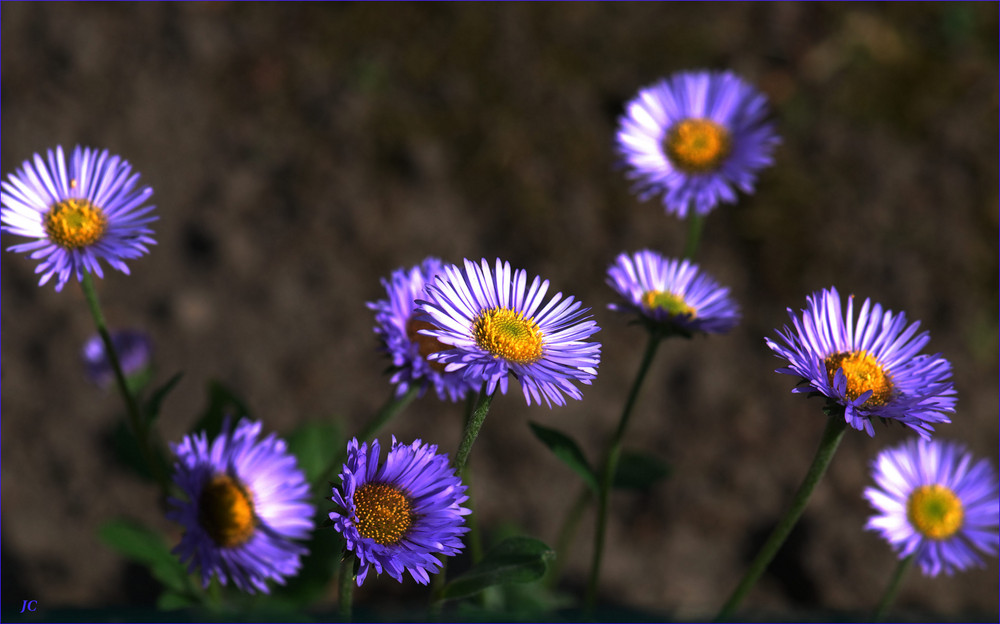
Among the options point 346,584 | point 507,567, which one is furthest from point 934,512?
point 346,584

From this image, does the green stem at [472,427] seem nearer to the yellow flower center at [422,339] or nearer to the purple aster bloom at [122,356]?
the yellow flower center at [422,339]

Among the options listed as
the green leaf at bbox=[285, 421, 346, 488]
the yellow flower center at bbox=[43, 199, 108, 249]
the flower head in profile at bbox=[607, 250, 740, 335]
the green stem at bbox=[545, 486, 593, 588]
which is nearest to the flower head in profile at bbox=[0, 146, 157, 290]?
the yellow flower center at bbox=[43, 199, 108, 249]

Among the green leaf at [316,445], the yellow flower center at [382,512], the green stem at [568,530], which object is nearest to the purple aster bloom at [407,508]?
the yellow flower center at [382,512]

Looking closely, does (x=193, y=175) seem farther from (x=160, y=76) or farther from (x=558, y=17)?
(x=558, y=17)

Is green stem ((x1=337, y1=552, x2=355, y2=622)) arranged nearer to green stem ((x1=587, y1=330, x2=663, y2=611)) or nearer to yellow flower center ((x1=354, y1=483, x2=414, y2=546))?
yellow flower center ((x1=354, y1=483, x2=414, y2=546))

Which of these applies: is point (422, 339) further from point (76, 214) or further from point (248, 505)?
point (76, 214)

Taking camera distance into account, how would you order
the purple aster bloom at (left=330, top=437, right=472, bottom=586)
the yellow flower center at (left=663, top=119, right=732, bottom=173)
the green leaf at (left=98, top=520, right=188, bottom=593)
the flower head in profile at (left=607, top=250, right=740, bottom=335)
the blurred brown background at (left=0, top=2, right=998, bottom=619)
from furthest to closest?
the blurred brown background at (left=0, top=2, right=998, bottom=619) < the yellow flower center at (left=663, top=119, right=732, bottom=173) < the green leaf at (left=98, top=520, right=188, bottom=593) < the flower head in profile at (left=607, top=250, right=740, bottom=335) < the purple aster bloom at (left=330, top=437, right=472, bottom=586)
